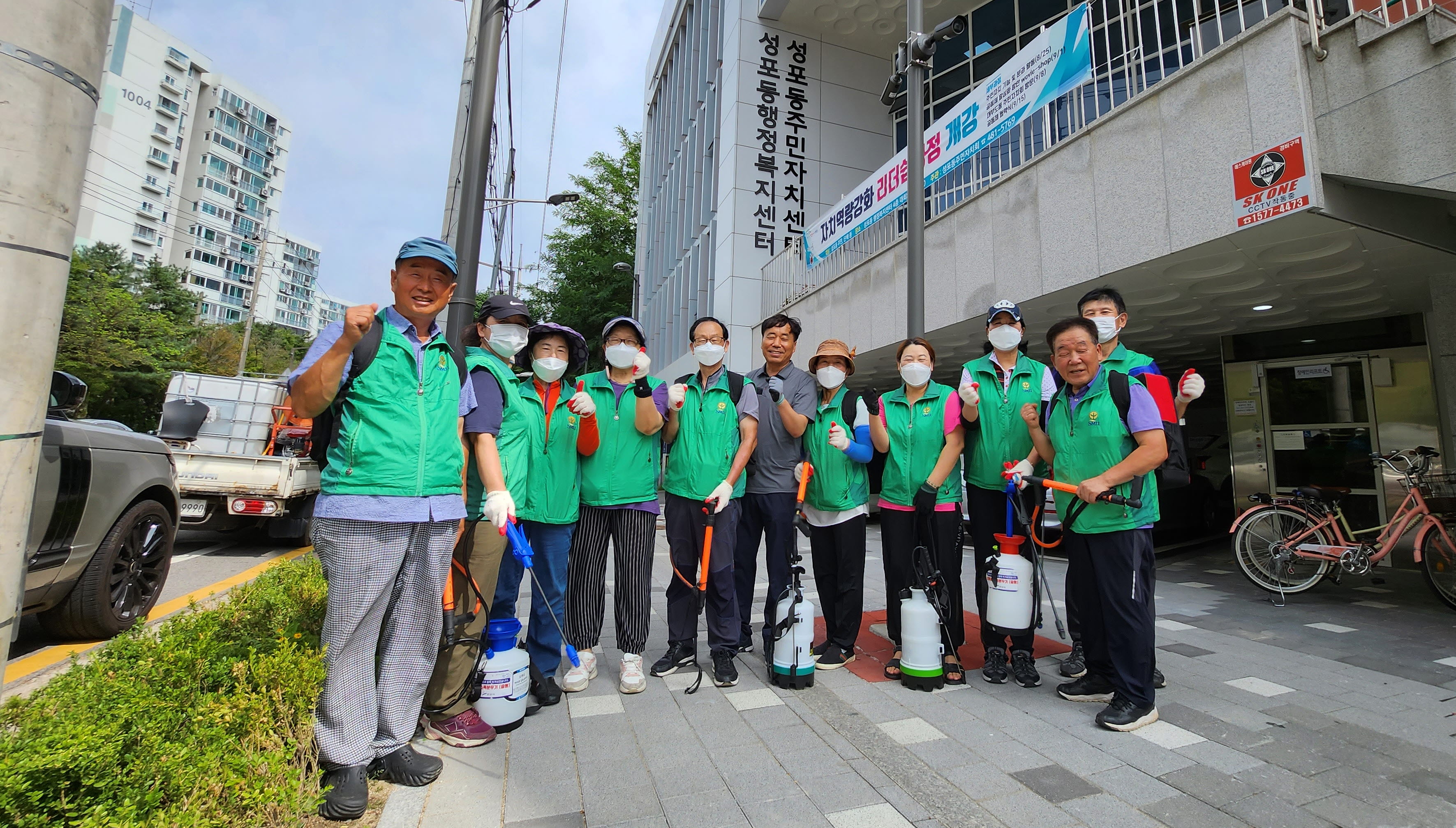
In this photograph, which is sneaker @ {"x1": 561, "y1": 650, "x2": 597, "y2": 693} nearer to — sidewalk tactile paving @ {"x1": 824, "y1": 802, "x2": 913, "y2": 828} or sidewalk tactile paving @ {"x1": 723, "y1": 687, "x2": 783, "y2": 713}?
sidewalk tactile paving @ {"x1": 723, "y1": 687, "x2": 783, "y2": 713}

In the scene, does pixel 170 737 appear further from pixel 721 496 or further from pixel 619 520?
pixel 721 496

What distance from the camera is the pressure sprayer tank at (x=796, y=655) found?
11.6ft

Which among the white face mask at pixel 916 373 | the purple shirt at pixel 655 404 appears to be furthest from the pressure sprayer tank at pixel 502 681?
the white face mask at pixel 916 373

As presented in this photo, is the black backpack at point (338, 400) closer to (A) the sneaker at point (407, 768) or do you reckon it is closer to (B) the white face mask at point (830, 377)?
(A) the sneaker at point (407, 768)

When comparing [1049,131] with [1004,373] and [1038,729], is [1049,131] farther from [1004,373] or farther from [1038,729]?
[1038,729]

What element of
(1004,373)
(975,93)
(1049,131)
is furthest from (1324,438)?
(1004,373)

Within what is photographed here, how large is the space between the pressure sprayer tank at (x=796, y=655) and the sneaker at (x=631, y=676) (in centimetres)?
73

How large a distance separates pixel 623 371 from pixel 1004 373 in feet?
7.27

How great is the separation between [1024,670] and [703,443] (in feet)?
7.18

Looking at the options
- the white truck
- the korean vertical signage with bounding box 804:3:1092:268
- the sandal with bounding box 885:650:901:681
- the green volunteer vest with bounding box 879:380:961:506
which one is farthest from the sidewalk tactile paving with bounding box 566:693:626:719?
the korean vertical signage with bounding box 804:3:1092:268

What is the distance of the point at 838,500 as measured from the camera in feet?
12.6

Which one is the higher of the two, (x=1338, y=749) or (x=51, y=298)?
(x=51, y=298)

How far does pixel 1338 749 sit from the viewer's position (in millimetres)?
2779

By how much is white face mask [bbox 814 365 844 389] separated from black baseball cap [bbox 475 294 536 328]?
171cm
